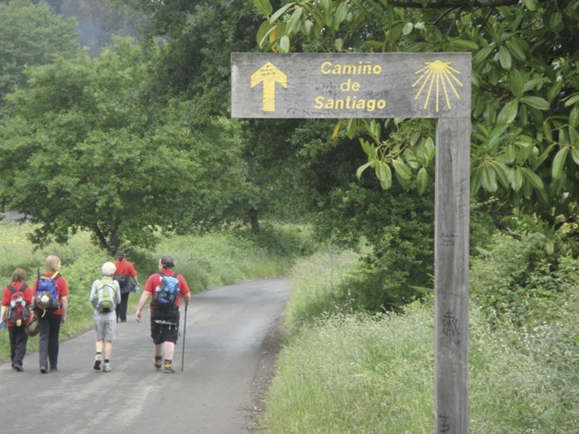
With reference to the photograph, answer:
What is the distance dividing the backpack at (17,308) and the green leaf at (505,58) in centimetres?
1067

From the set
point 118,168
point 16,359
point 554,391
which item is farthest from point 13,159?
point 554,391

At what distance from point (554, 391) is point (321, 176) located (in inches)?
488

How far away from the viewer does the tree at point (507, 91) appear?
557cm

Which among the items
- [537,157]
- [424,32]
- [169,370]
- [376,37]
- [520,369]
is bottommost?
[169,370]

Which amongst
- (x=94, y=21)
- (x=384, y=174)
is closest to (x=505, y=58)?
(x=384, y=174)

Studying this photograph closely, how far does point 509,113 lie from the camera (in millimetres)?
5660

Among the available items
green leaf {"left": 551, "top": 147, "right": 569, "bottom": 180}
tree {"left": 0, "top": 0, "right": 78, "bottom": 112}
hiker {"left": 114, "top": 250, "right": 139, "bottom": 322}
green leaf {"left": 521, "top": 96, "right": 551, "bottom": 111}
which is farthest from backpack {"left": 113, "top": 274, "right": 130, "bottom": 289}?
tree {"left": 0, "top": 0, "right": 78, "bottom": 112}

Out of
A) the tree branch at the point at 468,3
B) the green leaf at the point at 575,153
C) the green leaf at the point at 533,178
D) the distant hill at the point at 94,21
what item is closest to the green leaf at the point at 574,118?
the green leaf at the point at 575,153

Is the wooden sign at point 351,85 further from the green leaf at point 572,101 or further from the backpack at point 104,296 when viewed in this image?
the backpack at point 104,296

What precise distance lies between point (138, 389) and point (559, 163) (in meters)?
9.41

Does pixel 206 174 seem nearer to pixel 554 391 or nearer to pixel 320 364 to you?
pixel 320 364

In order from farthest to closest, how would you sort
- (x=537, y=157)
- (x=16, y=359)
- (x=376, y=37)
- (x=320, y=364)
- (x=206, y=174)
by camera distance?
(x=206, y=174)
(x=376, y=37)
(x=16, y=359)
(x=320, y=364)
(x=537, y=157)

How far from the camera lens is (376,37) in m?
16.3

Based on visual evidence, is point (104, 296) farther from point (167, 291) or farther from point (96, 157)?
point (96, 157)
